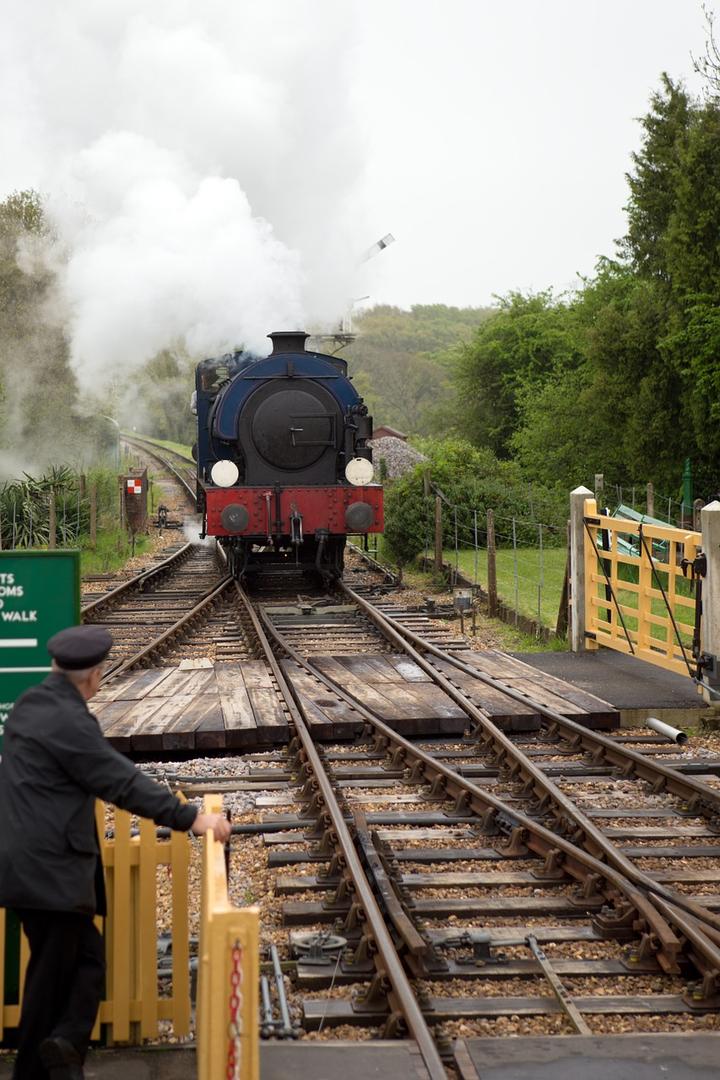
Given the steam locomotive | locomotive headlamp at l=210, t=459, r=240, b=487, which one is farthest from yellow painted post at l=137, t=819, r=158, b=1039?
locomotive headlamp at l=210, t=459, r=240, b=487

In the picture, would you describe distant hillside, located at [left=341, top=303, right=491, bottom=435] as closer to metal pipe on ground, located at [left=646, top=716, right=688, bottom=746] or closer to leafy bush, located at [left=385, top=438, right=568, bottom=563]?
leafy bush, located at [left=385, top=438, right=568, bottom=563]

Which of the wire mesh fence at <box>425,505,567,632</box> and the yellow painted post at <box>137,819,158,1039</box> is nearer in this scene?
the yellow painted post at <box>137,819,158,1039</box>

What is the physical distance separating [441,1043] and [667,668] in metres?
6.56

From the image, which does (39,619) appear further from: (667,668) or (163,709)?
(667,668)

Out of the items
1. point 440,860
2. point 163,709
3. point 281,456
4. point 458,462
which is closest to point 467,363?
point 458,462

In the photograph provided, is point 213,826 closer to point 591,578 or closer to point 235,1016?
point 235,1016

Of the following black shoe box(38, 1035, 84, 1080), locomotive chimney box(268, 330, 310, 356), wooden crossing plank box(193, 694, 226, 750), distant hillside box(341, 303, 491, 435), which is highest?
distant hillside box(341, 303, 491, 435)

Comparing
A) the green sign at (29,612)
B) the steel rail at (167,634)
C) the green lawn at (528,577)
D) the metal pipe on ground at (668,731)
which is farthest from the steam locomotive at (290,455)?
the green sign at (29,612)

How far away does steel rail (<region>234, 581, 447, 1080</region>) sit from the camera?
13.2 ft

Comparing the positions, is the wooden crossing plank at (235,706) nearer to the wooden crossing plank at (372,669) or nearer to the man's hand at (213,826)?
the wooden crossing plank at (372,669)

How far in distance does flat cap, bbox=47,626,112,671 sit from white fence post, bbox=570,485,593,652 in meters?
8.46

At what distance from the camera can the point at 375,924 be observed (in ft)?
16.1

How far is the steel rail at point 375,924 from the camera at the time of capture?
4023mm

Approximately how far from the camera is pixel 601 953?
500cm
